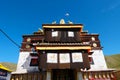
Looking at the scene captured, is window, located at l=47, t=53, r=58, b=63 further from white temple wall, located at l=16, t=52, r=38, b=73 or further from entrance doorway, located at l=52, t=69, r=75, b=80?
white temple wall, located at l=16, t=52, r=38, b=73

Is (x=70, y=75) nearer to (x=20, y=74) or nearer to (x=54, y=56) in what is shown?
(x=54, y=56)

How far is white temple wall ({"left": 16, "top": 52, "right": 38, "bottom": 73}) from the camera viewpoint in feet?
88.1

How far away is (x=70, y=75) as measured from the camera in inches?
950

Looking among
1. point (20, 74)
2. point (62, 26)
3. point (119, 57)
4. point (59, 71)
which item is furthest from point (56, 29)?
point (119, 57)

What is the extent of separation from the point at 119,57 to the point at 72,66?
91500 mm

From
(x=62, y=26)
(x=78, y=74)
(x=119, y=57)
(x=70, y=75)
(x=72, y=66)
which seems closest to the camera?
(x=72, y=66)

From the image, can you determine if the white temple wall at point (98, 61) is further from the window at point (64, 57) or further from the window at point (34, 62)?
the window at point (34, 62)

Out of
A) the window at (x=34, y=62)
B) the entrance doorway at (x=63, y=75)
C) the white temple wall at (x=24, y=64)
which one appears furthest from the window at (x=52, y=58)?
the window at (x=34, y=62)

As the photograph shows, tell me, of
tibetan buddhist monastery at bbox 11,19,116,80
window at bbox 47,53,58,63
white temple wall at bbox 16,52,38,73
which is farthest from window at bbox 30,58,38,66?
window at bbox 47,53,58,63

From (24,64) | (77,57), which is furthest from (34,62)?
(77,57)

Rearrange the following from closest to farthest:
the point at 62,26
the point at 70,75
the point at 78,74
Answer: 1. the point at 78,74
2. the point at 70,75
3. the point at 62,26

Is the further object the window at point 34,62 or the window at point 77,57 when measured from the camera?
the window at point 34,62

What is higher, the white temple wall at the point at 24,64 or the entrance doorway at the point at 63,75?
the white temple wall at the point at 24,64

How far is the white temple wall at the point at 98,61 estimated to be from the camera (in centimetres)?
2747
